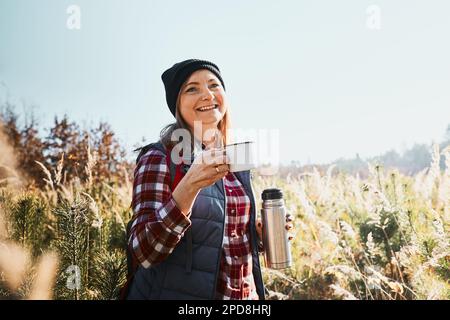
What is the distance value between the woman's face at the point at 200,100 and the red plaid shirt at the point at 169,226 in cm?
28

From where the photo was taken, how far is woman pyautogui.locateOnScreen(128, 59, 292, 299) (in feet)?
4.84

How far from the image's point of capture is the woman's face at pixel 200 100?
185 centimetres

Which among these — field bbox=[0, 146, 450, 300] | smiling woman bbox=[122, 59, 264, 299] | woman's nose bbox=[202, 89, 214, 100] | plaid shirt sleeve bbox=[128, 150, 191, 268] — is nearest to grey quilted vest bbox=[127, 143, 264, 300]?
smiling woman bbox=[122, 59, 264, 299]

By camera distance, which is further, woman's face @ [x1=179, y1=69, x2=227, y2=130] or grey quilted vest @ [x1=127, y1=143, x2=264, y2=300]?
woman's face @ [x1=179, y1=69, x2=227, y2=130]

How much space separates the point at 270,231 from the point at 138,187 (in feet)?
2.04

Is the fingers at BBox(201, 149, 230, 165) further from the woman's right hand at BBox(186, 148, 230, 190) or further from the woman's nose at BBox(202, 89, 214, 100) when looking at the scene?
the woman's nose at BBox(202, 89, 214, 100)

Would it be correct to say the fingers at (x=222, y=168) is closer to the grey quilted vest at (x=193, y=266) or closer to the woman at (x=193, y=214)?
the woman at (x=193, y=214)

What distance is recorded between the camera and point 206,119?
6.07 feet

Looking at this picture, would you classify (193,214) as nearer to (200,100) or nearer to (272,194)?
(272,194)

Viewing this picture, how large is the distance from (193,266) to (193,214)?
19 cm

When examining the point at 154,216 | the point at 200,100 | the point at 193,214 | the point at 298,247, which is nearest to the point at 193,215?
the point at 193,214

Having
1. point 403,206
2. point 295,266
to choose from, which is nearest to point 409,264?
point 403,206

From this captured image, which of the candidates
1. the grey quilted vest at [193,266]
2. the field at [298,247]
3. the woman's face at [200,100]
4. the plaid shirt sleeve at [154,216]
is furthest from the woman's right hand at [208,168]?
the field at [298,247]
